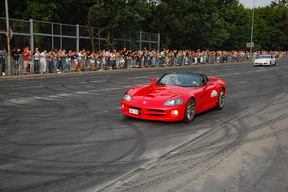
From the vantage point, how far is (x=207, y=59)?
46719 mm

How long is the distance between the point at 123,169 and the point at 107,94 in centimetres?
842

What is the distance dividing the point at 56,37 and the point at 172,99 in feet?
71.7

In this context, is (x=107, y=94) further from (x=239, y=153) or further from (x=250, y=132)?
(x=239, y=153)

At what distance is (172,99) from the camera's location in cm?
823

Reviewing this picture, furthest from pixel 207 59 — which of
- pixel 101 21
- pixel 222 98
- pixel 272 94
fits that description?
pixel 222 98

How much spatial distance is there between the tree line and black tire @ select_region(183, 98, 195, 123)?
2467 cm

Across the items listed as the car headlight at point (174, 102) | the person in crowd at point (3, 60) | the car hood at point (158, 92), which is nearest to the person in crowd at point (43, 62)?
the person in crowd at point (3, 60)

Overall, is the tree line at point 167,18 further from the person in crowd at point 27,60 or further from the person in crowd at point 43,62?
the person in crowd at point 27,60

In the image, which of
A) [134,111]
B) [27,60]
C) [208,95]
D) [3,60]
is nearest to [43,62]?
[27,60]

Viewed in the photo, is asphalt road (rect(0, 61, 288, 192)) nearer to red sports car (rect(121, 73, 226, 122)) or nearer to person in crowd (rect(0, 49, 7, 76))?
red sports car (rect(121, 73, 226, 122))

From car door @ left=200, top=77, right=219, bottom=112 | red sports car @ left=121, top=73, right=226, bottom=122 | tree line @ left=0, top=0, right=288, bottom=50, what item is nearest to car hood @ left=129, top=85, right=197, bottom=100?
red sports car @ left=121, top=73, right=226, bottom=122

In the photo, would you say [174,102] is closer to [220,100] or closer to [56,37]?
[220,100]

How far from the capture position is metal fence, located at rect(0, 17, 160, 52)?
24266mm

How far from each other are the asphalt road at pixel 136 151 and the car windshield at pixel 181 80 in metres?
0.96
